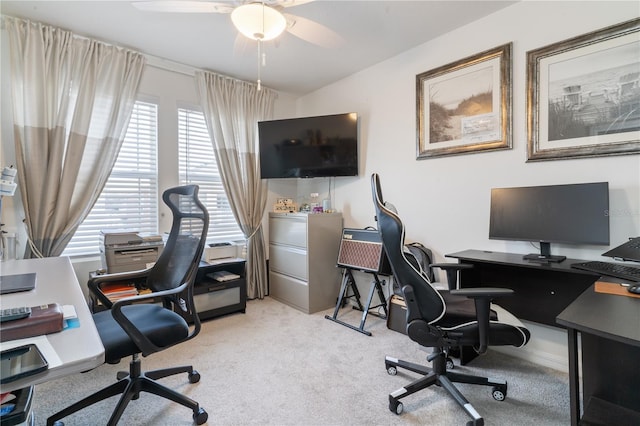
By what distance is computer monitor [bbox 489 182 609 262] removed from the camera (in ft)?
6.08

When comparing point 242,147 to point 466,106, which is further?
point 242,147

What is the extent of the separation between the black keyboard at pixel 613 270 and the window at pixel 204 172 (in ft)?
10.6

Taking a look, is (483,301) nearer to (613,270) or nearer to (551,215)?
(613,270)

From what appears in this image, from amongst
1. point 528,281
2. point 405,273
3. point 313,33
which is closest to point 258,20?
point 313,33

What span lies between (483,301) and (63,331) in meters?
1.62

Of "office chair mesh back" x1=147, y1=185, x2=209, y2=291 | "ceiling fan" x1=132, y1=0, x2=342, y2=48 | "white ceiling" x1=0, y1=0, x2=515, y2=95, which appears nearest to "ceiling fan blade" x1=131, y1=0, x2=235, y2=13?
"ceiling fan" x1=132, y1=0, x2=342, y2=48

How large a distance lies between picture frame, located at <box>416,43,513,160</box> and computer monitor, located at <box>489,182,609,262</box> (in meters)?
0.46

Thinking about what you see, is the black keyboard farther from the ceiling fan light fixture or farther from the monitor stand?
the ceiling fan light fixture

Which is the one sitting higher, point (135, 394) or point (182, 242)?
point (182, 242)

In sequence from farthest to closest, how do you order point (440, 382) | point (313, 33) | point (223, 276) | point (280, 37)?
1. point (223, 276)
2. point (280, 37)
3. point (313, 33)
4. point (440, 382)

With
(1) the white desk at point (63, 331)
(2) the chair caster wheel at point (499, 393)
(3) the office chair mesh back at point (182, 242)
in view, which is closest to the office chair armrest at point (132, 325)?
(1) the white desk at point (63, 331)

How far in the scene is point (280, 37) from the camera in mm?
2672

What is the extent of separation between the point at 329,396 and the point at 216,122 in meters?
2.90

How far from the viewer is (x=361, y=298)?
3.48 metres
